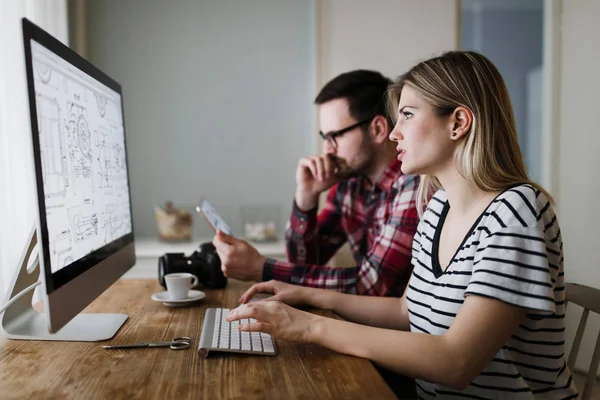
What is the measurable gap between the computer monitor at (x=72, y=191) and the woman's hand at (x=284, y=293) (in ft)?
1.01

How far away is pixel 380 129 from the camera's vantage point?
72.1 inches

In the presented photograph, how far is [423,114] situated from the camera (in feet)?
3.67

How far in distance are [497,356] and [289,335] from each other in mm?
376

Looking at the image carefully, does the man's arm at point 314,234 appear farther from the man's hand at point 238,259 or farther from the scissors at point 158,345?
the scissors at point 158,345

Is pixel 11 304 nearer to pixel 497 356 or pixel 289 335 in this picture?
pixel 289 335

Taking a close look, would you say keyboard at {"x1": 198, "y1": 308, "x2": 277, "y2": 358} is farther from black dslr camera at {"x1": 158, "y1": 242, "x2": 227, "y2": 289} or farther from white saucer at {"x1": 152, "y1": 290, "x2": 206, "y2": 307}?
black dslr camera at {"x1": 158, "y1": 242, "x2": 227, "y2": 289}

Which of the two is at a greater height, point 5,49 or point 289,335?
point 5,49

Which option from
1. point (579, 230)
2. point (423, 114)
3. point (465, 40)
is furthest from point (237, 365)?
point (465, 40)

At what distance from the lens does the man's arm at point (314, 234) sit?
79.0 inches

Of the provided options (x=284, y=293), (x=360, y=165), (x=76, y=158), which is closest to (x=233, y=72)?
(x=360, y=165)

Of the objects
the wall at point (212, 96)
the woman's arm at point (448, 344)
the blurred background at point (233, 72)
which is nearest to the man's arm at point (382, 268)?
the woman's arm at point (448, 344)

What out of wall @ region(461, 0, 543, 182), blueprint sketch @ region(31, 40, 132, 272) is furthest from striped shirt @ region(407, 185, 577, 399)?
wall @ region(461, 0, 543, 182)

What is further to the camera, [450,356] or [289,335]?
[289,335]

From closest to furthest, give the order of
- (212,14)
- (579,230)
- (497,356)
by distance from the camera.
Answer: (497,356) → (579,230) → (212,14)
